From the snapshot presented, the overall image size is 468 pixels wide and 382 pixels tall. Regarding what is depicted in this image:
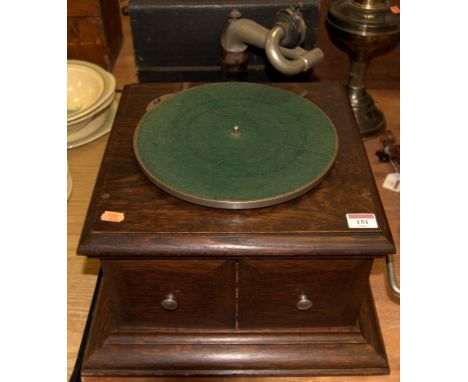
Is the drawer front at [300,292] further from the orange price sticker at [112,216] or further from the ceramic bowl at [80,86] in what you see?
the ceramic bowl at [80,86]

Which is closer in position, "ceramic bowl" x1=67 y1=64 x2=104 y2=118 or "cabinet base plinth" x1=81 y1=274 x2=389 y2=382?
"cabinet base plinth" x1=81 y1=274 x2=389 y2=382

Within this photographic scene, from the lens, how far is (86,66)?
4.81 ft

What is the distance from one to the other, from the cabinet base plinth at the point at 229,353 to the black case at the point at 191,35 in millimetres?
697

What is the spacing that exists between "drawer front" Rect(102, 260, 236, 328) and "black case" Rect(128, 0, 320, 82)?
2.14 feet

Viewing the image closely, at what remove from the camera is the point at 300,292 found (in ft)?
3.13

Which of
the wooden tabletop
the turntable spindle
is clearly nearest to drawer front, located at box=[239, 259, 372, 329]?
the wooden tabletop

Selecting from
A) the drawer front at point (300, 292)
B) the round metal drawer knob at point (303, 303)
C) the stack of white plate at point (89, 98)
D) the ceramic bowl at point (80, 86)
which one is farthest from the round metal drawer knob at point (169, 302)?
the ceramic bowl at point (80, 86)

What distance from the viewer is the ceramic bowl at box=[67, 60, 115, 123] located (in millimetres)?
1297

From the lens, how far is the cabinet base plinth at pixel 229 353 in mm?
1004

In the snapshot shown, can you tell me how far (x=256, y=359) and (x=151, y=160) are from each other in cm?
43

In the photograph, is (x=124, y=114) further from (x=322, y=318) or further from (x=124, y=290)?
(x=322, y=318)

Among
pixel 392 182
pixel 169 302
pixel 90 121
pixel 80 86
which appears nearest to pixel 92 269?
pixel 169 302

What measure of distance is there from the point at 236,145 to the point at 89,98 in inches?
25.7

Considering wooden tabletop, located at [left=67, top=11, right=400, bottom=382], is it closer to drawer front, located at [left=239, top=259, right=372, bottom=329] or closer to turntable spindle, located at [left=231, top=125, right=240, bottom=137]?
drawer front, located at [left=239, top=259, right=372, bottom=329]
